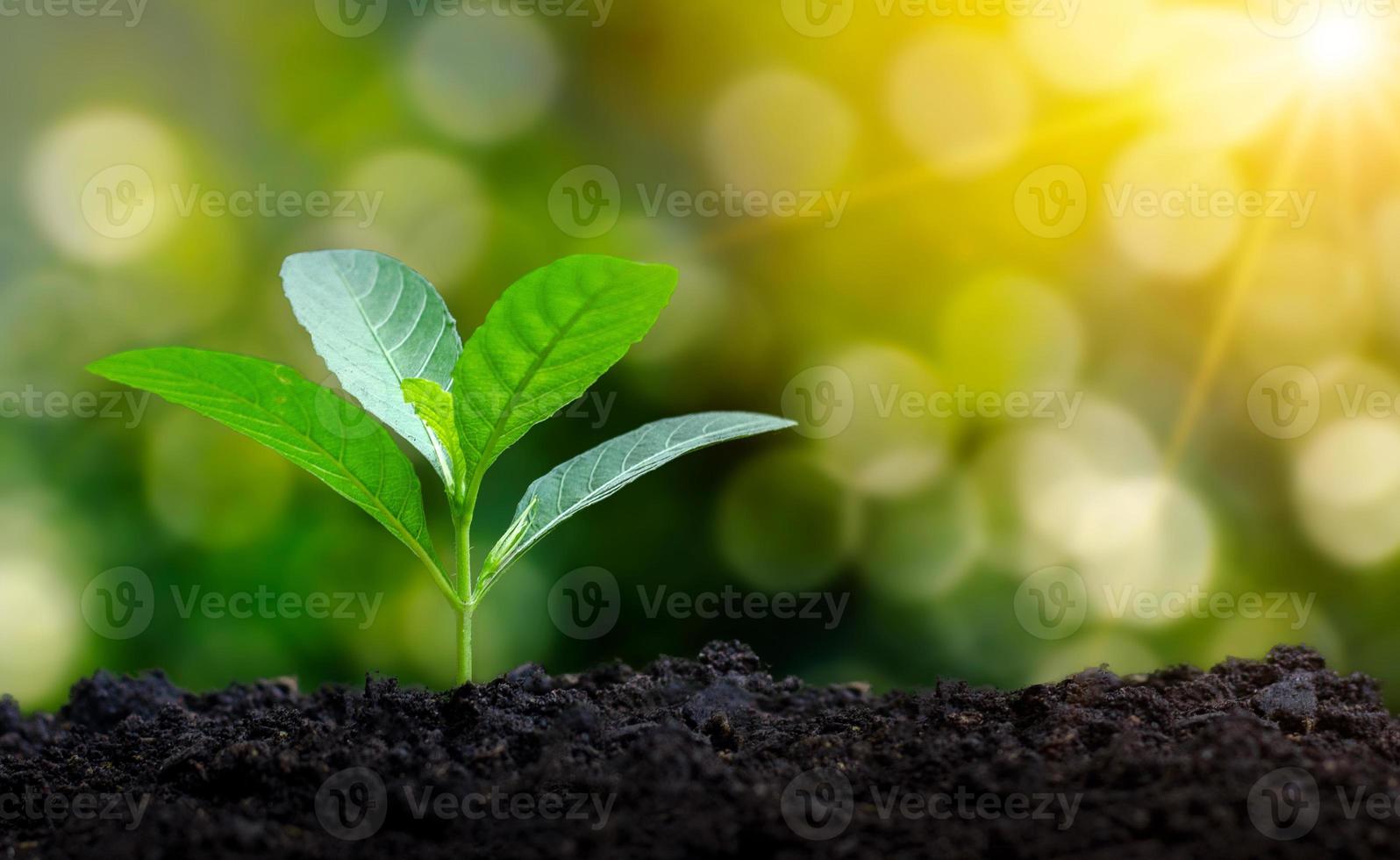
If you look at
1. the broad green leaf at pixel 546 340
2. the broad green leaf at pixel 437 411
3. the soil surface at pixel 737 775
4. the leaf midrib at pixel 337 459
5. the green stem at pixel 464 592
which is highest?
the broad green leaf at pixel 546 340

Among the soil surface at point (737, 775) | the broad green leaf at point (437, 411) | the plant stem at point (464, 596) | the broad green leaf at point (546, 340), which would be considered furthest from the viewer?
the plant stem at point (464, 596)

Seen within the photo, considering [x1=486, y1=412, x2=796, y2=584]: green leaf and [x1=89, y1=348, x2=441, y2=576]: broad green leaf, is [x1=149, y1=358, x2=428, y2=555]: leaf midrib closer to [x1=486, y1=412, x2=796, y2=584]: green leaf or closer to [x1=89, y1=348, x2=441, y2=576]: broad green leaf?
[x1=89, y1=348, x2=441, y2=576]: broad green leaf

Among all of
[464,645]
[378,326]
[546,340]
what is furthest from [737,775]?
[378,326]

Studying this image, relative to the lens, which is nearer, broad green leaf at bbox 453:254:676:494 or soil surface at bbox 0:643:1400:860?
soil surface at bbox 0:643:1400:860

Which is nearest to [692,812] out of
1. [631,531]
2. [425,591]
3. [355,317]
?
[355,317]

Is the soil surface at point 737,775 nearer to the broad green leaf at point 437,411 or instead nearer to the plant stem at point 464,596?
the plant stem at point 464,596

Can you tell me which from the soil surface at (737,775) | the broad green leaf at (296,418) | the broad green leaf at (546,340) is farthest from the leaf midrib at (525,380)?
the soil surface at (737,775)

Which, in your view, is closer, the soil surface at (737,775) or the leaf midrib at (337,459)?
the soil surface at (737,775)

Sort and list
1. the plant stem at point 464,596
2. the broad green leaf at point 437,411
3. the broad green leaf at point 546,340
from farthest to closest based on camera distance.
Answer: the plant stem at point 464,596
the broad green leaf at point 437,411
the broad green leaf at point 546,340

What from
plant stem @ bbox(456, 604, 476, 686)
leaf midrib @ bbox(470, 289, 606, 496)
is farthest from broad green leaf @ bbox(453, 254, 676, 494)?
plant stem @ bbox(456, 604, 476, 686)
